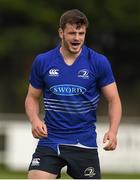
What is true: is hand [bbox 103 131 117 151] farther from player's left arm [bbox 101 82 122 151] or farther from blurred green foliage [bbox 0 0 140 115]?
blurred green foliage [bbox 0 0 140 115]

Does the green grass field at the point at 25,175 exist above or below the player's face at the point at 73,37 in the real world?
below

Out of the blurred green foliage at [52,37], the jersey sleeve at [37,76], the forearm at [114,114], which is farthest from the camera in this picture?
the blurred green foliage at [52,37]

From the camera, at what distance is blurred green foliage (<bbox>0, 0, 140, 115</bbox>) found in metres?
23.8

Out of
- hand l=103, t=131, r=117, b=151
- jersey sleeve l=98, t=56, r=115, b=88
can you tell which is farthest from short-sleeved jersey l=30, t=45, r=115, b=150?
hand l=103, t=131, r=117, b=151

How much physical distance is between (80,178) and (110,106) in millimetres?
680

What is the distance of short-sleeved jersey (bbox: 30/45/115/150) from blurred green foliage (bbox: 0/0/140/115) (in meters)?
15.9

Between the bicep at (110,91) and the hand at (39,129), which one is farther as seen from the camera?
the bicep at (110,91)

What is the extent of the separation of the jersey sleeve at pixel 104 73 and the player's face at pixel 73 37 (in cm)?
23

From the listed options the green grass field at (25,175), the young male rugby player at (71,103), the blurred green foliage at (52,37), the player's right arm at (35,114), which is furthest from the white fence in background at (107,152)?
the young male rugby player at (71,103)

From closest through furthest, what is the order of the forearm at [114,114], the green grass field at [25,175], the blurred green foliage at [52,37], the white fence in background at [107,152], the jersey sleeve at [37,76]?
the forearm at [114,114]
the jersey sleeve at [37,76]
the green grass field at [25,175]
the white fence in background at [107,152]
the blurred green foliage at [52,37]

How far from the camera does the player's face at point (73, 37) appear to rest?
7684mm

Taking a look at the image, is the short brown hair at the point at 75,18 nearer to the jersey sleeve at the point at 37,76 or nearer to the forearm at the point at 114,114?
the jersey sleeve at the point at 37,76

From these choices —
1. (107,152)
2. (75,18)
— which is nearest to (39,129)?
(75,18)

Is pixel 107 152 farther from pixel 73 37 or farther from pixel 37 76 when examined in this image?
pixel 73 37
